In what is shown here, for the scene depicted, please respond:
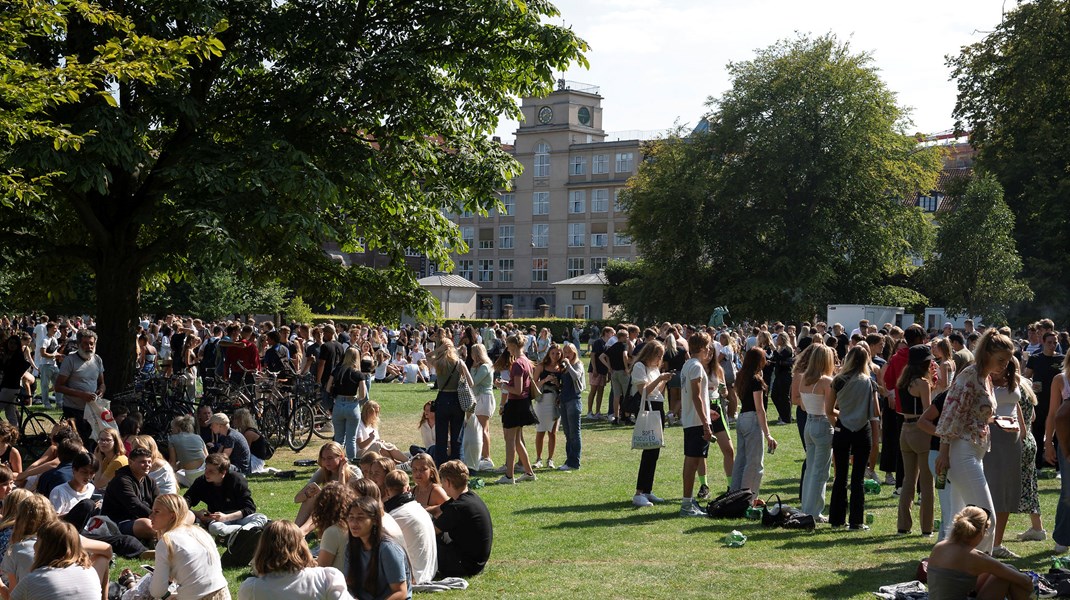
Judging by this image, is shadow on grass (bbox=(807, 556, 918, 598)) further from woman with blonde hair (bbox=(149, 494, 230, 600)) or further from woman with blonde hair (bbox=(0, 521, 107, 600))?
woman with blonde hair (bbox=(0, 521, 107, 600))

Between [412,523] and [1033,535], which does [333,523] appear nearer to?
[412,523]

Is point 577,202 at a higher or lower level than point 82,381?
higher

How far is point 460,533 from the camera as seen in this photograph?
873 centimetres

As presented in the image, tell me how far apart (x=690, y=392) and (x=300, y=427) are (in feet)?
28.2

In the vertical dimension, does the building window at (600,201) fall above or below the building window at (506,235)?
above

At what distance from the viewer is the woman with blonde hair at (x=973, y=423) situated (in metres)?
8.33

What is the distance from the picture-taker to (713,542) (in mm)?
9992

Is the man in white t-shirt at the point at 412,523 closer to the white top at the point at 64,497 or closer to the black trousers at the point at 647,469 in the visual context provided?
the white top at the point at 64,497

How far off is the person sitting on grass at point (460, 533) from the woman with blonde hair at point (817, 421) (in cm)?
347

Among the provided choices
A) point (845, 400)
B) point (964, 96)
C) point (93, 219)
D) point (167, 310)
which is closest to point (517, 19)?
point (93, 219)

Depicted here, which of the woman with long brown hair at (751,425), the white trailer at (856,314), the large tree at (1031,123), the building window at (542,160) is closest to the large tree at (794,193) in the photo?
the large tree at (1031,123)

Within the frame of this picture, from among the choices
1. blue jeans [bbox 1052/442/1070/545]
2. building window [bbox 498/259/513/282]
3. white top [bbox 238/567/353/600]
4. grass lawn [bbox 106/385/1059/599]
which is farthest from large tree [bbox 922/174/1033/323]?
building window [bbox 498/259/513/282]

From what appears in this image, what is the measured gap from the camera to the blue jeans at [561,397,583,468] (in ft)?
49.1

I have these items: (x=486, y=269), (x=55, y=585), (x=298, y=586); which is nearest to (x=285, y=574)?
(x=298, y=586)
